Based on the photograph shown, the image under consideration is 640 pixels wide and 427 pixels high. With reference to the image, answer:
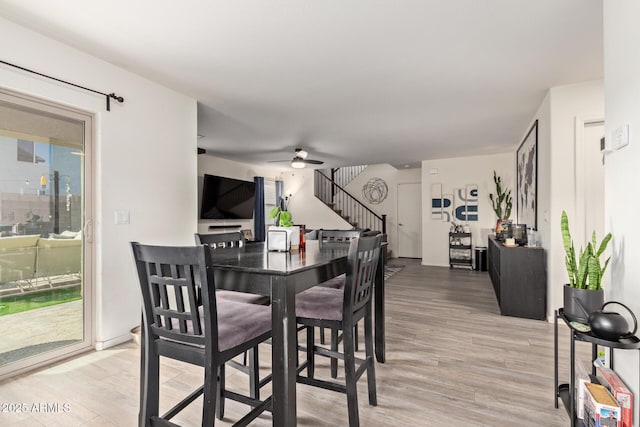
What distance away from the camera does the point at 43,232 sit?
7.86ft

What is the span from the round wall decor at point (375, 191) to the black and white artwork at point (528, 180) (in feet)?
12.0

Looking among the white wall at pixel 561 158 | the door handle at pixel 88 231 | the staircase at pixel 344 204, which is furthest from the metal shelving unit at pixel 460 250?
the door handle at pixel 88 231

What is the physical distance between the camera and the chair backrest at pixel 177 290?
119 cm

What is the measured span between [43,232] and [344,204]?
734 cm

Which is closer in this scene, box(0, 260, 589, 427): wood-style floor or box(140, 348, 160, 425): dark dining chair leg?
box(140, 348, 160, 425): dark dining chair leg

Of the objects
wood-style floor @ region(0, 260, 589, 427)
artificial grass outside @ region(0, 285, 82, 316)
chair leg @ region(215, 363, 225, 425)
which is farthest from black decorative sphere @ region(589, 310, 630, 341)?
artificial grass outside @ region(0, 285, 82, 316)

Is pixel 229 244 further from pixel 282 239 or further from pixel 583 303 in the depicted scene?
pixel 583 303

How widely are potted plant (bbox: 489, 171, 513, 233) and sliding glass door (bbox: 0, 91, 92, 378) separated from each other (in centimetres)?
628

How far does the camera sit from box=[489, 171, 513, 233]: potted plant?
605cm

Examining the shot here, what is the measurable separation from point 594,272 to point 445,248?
574 cm

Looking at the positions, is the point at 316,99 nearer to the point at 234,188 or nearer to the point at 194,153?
the point at 194,153

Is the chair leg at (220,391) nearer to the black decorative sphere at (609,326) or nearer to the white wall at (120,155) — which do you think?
the white wall at (120,155)

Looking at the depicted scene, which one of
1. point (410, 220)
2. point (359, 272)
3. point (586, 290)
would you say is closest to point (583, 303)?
point (586, 290)

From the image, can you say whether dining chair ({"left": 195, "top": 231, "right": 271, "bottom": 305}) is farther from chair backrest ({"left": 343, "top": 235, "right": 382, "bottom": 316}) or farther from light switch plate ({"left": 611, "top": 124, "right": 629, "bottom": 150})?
light switch plate ({"left": 611, "top": 124, "right": 629, "bottom": 150})
